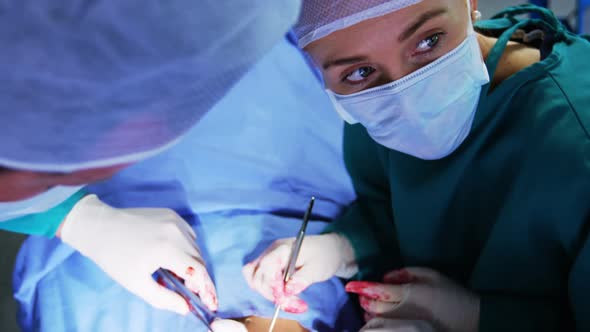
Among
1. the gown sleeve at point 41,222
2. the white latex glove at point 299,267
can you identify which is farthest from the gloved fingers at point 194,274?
the gown sleeve at point 41,222

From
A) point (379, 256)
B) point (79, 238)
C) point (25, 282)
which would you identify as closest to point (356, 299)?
Answer: point (379, 256)

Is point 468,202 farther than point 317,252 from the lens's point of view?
No

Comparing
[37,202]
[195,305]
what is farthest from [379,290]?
[37,202]

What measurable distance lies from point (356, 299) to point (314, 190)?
0.35 m

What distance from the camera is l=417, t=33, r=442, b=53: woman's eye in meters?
0.85

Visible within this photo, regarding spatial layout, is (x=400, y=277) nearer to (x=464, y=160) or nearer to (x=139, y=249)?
(x=464, y=160)

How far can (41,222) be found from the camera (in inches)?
41.4

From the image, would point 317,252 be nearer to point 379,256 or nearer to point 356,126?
point 379,256

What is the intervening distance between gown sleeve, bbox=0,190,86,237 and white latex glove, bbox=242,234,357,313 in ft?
1.49

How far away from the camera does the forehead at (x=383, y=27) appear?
0.79 metres

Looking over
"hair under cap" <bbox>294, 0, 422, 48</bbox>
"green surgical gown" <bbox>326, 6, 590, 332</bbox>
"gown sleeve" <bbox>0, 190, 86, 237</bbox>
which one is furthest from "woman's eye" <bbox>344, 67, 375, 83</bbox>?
"gown sleeve" <bbox>0, 190, 86, 237</bbox>

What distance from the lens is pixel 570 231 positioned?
870 millimetres

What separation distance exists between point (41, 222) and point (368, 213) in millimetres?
874

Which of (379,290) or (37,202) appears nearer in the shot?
(37,202)
